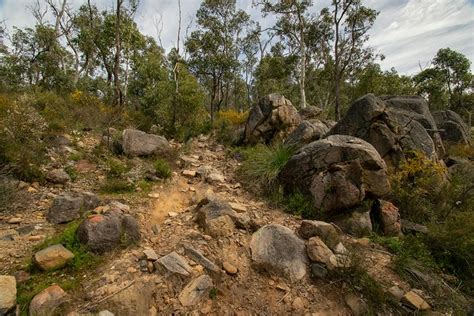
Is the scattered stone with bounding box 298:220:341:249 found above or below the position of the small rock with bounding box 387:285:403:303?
above

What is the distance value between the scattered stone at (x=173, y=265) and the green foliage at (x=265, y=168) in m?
2.74

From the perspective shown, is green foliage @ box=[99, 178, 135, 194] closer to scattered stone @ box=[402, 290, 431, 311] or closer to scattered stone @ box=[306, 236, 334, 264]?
scattered stone @ box=[306, 236, 334, 264]

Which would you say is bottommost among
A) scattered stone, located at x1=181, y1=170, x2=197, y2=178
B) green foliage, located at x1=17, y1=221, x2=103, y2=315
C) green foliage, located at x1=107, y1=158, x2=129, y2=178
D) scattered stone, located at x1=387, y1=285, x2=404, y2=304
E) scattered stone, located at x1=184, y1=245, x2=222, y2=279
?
scattered stone, located at x1=387, y1=285, x2=404, y2=304

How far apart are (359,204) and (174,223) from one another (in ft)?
11.0

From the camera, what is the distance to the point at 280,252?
3.81 metres

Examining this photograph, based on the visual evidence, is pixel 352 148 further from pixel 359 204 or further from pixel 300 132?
pixel 300 132

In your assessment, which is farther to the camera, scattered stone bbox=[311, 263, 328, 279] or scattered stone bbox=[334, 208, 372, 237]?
scattered stone bbox=[334, 208, 372, 237]

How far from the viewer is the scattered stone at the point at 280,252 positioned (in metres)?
3.65

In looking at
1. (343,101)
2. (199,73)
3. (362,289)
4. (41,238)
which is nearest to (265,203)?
(362,289)

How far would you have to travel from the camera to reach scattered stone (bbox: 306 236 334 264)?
12.2ft

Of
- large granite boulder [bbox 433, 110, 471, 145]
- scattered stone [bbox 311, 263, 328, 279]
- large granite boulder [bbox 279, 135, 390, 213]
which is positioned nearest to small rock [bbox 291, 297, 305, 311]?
scattered stone [bbox 311, 263, 328, 279]

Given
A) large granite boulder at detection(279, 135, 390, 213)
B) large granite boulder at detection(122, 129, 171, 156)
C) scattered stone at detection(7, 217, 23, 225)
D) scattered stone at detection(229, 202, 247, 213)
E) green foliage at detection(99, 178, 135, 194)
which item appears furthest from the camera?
large granite boulder at detection(122, 129, 171, 156)

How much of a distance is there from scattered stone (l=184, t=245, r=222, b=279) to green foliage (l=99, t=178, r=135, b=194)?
7.06 feet

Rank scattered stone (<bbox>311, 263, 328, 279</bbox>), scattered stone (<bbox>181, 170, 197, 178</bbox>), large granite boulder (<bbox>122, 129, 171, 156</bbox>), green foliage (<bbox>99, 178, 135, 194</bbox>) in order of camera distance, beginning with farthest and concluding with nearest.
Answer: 1. large granite boulder (<bbox>122, 129, 171, 156</bbox>)
2. scattered stone (<bbox>181, 170, 197, 178</bbox>)
3. green foliage (<bbox>99, 178, 135, 194</bbox>)
4. scattered stone (<bbox>311, 263, 328, 279</bbox>)
